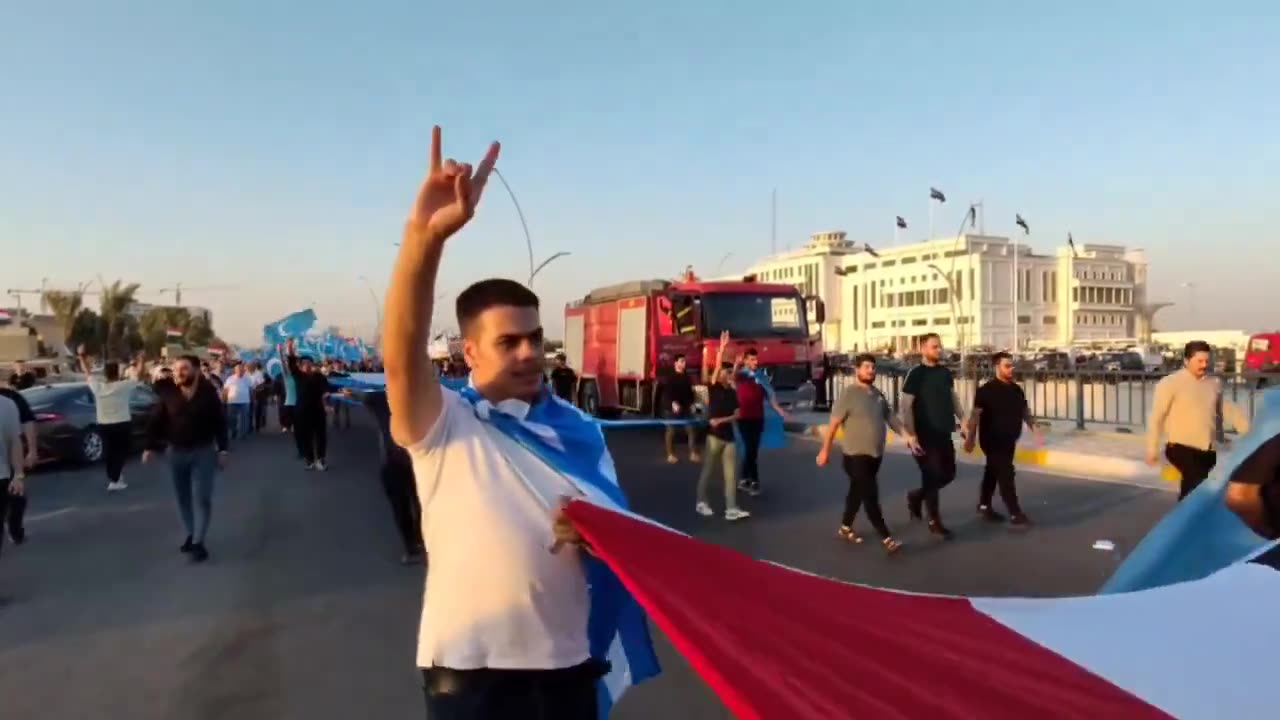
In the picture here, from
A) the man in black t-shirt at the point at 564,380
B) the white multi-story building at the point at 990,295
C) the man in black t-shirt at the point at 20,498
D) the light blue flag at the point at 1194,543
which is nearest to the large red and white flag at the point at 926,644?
the light blue flag at the point at 1194,543

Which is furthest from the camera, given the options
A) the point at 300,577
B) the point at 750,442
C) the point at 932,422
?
the point at 750,442

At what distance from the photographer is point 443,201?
6.14 feet

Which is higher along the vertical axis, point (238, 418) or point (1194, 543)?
point (1194, 543)

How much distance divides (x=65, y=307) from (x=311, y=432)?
5963 centimetres

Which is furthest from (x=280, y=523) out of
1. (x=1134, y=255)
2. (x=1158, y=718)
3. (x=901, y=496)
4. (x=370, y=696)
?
(x=1134, y=255)

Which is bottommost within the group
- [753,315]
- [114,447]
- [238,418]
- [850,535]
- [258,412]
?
[850,535]

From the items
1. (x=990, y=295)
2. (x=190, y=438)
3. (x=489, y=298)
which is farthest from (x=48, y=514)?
(x=990, y=295)

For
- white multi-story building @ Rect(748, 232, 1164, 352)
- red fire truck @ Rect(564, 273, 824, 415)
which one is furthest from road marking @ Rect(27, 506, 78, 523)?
white multi-story building @ Rect(748, 232, 1164, 352)

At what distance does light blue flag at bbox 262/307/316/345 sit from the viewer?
938 inches

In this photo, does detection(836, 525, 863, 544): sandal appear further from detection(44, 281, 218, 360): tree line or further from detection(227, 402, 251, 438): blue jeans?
detection(44, 281, 218, 360): tree line

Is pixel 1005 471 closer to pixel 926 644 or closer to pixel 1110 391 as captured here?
pixel 926 644

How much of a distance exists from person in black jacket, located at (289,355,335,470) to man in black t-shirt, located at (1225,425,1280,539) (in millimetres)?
12798

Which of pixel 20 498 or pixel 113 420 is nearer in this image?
pixel 20 498

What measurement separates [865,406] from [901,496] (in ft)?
9.46
